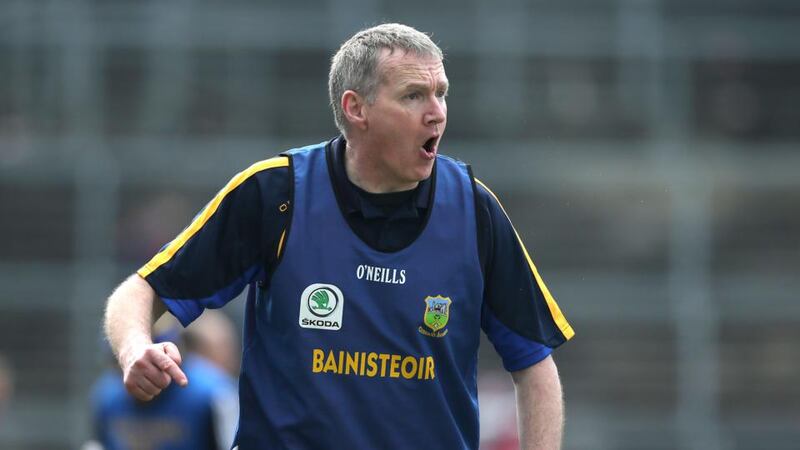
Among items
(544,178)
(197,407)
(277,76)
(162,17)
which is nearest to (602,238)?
(544,178)

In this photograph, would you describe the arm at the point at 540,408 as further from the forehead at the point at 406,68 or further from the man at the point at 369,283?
the forehead at the point at 406,68

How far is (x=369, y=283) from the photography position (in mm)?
4879

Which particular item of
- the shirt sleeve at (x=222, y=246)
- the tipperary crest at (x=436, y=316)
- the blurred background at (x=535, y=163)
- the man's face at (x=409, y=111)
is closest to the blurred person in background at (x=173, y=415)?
the shirt sleeve at (x=222, y=246)

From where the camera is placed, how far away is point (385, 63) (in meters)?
4.88

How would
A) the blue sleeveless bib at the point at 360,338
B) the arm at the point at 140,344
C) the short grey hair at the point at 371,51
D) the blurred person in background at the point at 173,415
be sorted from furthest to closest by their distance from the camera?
the blurred person in background at the point at 173,415
the short grey hair at the point at 371,51
the blue sleeveless bib at the point at 360,338
the arm at the point at 140,344

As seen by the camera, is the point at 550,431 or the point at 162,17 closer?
the point at 550,431

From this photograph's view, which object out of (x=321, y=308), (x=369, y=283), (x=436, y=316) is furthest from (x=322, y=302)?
(x=436, y=316)

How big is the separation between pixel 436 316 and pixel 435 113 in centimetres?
65

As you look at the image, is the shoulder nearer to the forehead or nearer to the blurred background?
the forehead

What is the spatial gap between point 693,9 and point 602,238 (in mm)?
2719

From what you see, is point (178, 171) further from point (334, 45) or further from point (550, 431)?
point (550, 431)

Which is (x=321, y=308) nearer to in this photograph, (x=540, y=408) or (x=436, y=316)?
(x=436, y=316)

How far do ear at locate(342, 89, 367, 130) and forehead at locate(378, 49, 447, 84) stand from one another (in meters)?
0.12

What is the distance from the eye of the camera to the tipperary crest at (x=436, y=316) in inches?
191
